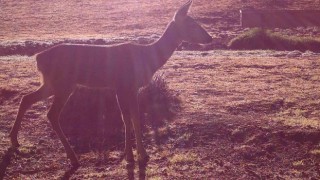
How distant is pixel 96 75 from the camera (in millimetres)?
8766

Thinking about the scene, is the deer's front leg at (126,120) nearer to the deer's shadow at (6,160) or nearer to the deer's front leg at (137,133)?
the deer's front leg at (137,133)

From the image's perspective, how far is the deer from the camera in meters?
8.52

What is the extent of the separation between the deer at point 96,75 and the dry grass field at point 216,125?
1.75 feet

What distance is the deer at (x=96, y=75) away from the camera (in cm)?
852

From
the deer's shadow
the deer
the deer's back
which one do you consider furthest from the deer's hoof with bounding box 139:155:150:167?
the deer's shadow

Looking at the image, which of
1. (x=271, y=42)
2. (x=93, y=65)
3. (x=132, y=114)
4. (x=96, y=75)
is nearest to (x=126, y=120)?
(x=132, y=114)

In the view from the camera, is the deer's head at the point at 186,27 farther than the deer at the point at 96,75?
Yes

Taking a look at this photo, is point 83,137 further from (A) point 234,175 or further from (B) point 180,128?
(A) point 234,175

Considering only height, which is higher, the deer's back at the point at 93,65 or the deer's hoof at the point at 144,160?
the deer's back at the point at 93,65

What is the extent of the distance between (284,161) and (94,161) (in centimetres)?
341

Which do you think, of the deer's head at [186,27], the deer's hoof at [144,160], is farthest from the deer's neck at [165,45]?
the deer's hoof at [144,160]

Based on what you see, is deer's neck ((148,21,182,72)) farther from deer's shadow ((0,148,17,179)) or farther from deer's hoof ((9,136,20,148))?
deer's shadow ((0,148,17,179))

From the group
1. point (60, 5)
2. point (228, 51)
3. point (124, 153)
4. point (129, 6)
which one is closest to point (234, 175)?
point (124, 153)

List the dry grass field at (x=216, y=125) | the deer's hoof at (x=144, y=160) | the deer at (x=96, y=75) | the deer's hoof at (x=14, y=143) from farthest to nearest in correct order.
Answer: the deer's hoof at (x=14, y=143) < the deer at (x=96, y=75) < the deer's hoof at (x=144, y=160) < the dry grass field at (x=216, y=125)
